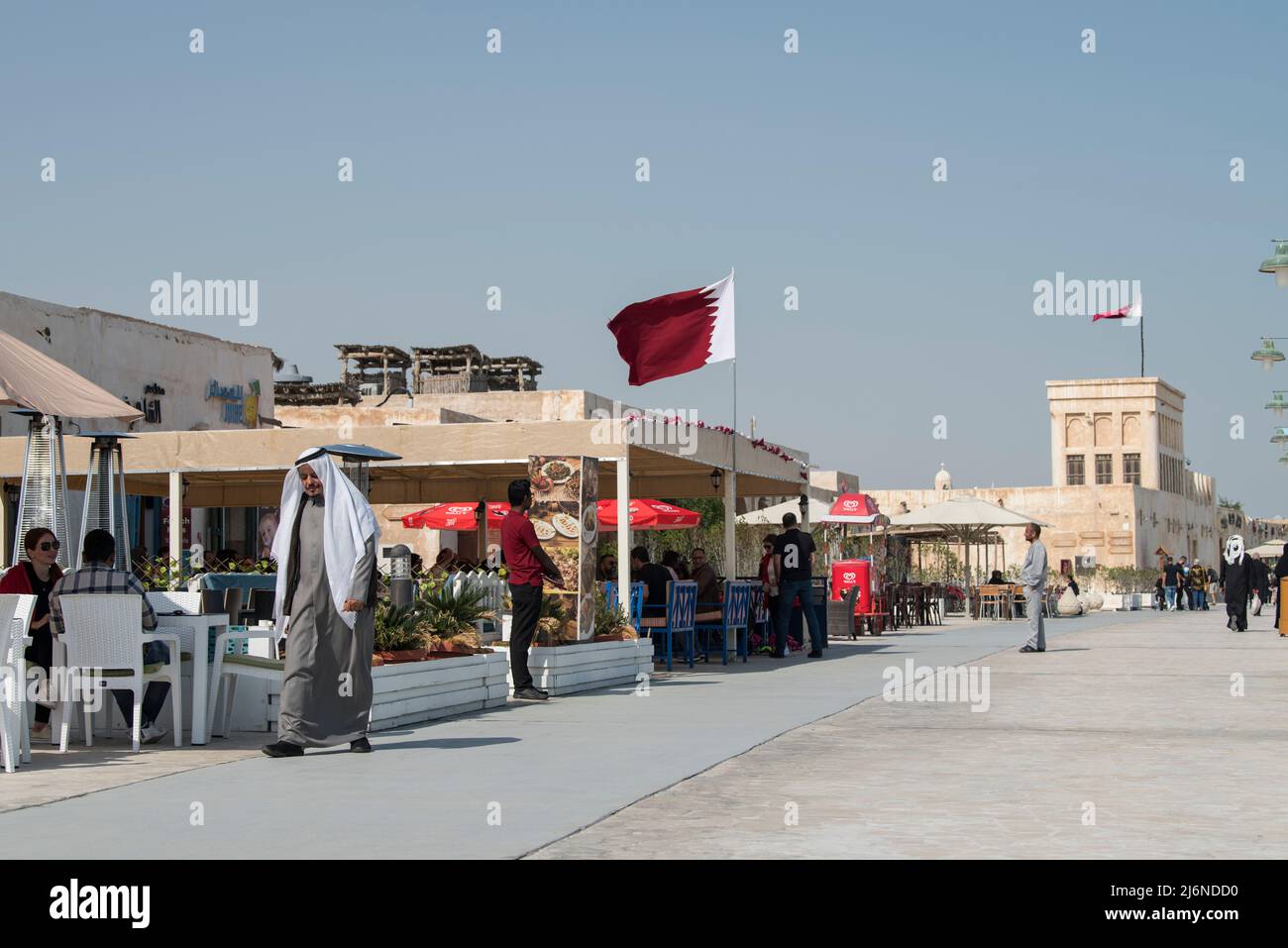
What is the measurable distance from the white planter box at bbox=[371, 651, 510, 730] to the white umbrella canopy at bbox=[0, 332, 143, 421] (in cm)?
286

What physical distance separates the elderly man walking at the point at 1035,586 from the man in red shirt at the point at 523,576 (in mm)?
9323

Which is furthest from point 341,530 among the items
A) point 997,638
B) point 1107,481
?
point 1107,481

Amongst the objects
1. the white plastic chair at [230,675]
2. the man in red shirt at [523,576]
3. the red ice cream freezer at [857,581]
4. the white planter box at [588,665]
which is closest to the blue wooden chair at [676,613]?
the white planter box at [588,665]

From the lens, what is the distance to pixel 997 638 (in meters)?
25.3

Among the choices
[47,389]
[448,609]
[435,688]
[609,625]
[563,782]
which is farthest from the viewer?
[609,625]

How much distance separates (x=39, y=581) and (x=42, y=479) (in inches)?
138

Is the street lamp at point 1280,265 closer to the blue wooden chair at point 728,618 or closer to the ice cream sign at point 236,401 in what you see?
the blue wooden chair at point 728,618

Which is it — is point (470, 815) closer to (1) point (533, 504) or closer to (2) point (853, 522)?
(1) point (533, 504)

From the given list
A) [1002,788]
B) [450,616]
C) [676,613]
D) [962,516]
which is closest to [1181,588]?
[962,516]

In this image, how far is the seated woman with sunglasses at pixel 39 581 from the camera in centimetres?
1070

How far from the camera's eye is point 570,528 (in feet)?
49.4

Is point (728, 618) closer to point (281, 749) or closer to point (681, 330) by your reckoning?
point (681, 330)

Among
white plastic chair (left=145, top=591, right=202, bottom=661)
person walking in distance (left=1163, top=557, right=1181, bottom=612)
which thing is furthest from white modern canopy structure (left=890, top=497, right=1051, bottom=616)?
white plastic chair (left=145, top=591, right=202, bottom=661)
